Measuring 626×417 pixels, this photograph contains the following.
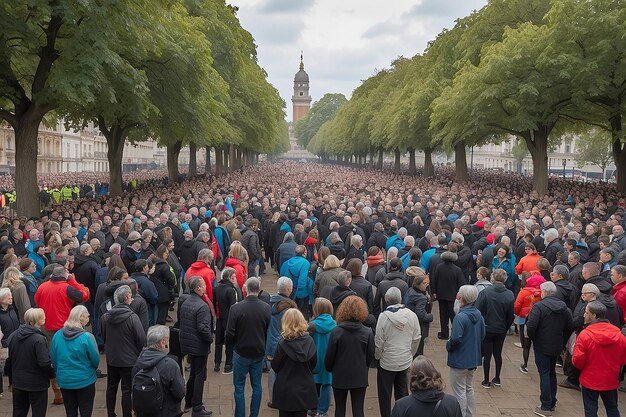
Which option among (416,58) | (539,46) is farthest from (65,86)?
(416,58)

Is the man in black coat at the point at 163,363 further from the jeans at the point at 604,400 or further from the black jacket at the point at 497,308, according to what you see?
the jeans at the point at 604,400

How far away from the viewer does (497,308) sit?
7.66m

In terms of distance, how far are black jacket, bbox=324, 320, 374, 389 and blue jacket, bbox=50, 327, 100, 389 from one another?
2446 millimetres

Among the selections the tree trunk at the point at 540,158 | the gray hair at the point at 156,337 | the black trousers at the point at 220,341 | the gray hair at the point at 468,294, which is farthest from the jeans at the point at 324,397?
the tree trunk at the point at 540,158

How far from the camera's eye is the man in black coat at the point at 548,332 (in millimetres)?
7035

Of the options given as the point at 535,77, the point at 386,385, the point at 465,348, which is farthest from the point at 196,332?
the point at 535,77

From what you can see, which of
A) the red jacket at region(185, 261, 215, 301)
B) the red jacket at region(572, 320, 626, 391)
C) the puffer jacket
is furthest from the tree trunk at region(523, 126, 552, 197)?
the red jacket at region(185, 261, 215, 301)

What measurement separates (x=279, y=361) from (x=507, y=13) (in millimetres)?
31900

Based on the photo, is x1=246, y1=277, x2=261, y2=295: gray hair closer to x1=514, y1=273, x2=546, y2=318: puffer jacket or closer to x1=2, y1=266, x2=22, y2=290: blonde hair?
x1=2, y1=266, x2=22, y2=290: blonde hair

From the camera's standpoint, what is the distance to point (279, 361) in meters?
5.63

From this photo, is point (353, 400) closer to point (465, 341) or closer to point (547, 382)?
point (465, 341)

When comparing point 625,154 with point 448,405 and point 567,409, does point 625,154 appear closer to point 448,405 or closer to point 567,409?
point 567,409

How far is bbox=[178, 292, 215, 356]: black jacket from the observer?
6.67 metres

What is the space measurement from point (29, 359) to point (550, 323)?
19.7ft
